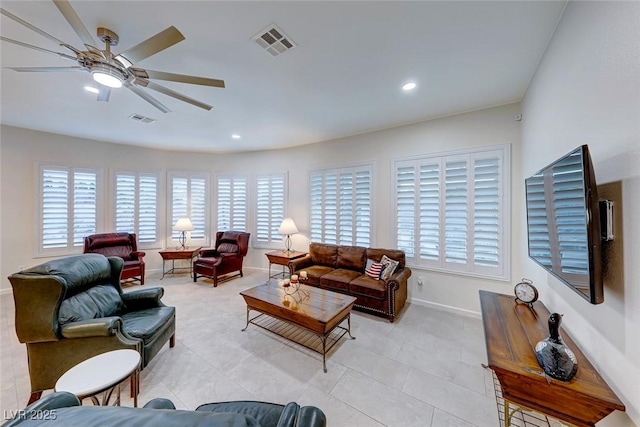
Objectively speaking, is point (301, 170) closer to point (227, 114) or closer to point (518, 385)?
point (227, 114)

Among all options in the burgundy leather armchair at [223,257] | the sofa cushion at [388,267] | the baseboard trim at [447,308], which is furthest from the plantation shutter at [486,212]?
the burgundy leather armchair at [223,257]

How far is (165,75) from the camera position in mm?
1962

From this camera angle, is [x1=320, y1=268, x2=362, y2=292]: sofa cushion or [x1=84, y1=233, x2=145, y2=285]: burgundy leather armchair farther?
[x1=84, y1=233, x2=145, y2=285]: burgundy leather armchair

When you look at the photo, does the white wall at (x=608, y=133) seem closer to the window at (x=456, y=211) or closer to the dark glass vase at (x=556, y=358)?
the dark glass vase at (x=556, y=358)

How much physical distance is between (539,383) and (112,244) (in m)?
6.36

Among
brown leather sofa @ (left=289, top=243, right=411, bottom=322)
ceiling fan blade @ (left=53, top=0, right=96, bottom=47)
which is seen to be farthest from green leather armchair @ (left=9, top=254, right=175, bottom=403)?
brown leather sofa @ (left=289, top=243, right=411, bottom=322)

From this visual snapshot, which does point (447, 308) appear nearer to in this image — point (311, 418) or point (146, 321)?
point (311, 418)

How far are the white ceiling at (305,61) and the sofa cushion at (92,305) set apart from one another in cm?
230

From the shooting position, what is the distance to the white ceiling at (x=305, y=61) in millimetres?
1714

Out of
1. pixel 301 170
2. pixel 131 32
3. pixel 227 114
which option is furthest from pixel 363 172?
pixel 131 32

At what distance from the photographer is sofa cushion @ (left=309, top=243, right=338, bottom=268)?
4.23m

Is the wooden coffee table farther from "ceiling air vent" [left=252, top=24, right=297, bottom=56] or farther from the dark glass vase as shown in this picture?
"ceiling air vent" [left=252, top=24, right=297, bottom=56]

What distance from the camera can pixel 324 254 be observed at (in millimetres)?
4320

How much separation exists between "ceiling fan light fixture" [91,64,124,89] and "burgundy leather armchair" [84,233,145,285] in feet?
11.7
